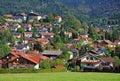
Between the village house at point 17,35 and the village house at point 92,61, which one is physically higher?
the village house at point 17,35

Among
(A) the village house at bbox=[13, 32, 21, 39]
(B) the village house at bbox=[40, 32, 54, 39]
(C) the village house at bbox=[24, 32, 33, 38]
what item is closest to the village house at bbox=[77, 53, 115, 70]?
(B) the village house at bbox=[40, 32, 54, 39]

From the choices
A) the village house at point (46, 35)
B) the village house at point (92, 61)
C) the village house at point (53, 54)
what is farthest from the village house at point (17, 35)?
the village house at point (92, 61)

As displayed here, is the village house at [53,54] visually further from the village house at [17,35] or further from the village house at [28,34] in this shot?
the village house at [28,34]

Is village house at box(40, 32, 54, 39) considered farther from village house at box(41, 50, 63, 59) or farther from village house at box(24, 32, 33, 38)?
village house at box(41, 50, 63, 59)

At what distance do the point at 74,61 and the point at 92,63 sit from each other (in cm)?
292

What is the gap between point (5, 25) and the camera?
12606cm

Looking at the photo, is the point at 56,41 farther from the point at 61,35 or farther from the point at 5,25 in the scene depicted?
the point at 5,25

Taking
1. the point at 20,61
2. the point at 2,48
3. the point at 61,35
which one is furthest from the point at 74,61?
the point at 61,35

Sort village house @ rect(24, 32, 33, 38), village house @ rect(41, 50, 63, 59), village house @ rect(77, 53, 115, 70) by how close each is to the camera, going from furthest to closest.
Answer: village house @ rect(24, 32, 33, 38) < village house @ rect(41, 50, 63, 59) < village house @ rect(77, 53, 115, 70)

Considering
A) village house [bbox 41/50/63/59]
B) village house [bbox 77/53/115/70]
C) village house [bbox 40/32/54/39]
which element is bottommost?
village house [bbox 77/53/115/70]

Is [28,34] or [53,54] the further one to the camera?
[28,34]

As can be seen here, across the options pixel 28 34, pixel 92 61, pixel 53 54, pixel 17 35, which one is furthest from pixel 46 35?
pixel 92 61

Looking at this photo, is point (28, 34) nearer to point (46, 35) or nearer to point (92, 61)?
point (46, 35)

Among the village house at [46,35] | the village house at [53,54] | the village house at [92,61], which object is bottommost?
the village house at [92,61]
